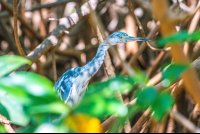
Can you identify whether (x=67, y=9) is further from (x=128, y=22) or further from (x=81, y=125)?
(x=81, y=125)

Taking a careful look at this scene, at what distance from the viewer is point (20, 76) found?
36 cm

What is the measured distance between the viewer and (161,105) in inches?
14.3

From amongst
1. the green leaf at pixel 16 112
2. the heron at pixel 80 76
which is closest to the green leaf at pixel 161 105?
the green leaf at pixel 16 112

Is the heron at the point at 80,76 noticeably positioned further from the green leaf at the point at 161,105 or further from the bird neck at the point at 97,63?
the green leaf at the point at 161,105

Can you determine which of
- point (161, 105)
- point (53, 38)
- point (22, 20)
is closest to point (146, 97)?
point (161, 105)

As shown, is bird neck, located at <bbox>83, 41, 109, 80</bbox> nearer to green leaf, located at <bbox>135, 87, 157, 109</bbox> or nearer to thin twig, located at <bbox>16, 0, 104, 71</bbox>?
thin twig, located at <bbox>16, 0, 104, 71</bbox>

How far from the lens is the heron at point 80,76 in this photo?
133cm

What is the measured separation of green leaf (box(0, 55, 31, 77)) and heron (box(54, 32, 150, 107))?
2.85 feet

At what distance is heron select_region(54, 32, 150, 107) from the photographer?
1332 mm

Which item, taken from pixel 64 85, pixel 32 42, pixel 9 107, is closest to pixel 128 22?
pixel 32 42

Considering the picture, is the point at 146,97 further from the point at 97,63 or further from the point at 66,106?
the point at 97,63

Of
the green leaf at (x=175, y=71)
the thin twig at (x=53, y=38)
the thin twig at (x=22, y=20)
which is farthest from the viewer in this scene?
the thin twig at (x=22, y=20)

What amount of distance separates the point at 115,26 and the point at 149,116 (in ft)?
5.86

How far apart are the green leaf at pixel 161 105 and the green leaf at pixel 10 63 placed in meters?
0.22
